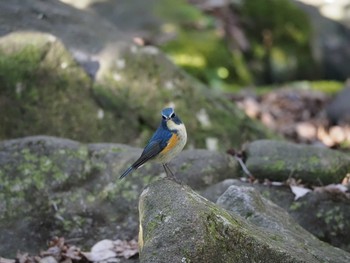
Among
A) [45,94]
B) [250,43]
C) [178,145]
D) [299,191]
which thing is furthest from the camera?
[250,43]

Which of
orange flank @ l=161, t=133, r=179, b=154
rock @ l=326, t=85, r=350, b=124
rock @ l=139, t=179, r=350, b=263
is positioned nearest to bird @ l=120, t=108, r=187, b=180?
orange flank @ l=161, t=133, r=179, b=154

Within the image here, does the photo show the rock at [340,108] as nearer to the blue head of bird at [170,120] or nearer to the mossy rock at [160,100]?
the mossy rock at [160,100]

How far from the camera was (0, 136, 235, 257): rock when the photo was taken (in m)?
5.75

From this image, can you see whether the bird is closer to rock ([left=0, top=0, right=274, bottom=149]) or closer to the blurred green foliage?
rock ([left=0, top=0, right=274, bottom=149])

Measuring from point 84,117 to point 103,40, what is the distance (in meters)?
1.32

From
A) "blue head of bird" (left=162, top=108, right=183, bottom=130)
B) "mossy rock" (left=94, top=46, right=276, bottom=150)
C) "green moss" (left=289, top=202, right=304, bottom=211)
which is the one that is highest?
"blue head of bird" (left=162, top=108, right=183, bottom=130)

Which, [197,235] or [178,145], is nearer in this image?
[197,235]

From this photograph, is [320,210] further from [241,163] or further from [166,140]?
[166,140]

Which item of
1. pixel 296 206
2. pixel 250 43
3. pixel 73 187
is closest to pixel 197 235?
pixel 296 206

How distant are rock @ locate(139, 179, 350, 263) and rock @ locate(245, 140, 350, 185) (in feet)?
6.08

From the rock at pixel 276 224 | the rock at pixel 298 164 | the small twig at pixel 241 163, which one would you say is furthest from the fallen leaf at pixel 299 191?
the rock at pixel 276 224

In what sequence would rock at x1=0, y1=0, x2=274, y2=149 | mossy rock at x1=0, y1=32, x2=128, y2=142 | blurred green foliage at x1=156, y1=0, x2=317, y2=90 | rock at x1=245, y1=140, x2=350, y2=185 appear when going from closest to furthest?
rock at x1=245, y1=140, x2=350, y2=185
mossy rock at x1=0, y1=32, x2=128, y2=142
rock at x1=0, y1=0, x2=274, y2=149
blurred green foliage at x1=156, y1=0, x2=317, y2=90

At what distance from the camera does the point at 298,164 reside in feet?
21.0

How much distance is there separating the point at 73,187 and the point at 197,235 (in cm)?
251
